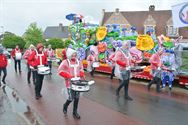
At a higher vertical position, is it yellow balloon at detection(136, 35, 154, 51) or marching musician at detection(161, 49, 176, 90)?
yellow balloon at detection(136, 35, 154, 51)

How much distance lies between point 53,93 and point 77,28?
10903 millimetres

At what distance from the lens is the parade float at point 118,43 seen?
14328mm

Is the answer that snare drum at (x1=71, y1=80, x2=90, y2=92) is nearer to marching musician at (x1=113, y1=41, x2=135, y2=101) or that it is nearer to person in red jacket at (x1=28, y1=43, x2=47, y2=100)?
marching musician at (x1=113, y1=41, x2=135, y2=101)

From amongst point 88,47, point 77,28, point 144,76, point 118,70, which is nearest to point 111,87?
point 144,76

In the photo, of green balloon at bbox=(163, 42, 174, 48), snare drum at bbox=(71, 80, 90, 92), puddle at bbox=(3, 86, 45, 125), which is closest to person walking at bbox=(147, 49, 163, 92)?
green balloon at bbox=(163, 42, 174, 48)

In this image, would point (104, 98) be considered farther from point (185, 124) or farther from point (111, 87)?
point (185, 124)

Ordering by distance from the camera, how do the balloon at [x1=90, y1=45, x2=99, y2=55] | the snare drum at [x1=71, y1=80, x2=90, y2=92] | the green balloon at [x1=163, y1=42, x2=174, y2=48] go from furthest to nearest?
the balloon at [x1=90, y1=45, x2=99, y2=55] → the green balloon at [x1=163, y1=42, x2=174, y2=48] → the snare drum at [x1=71, y1=80, x2=90, y2=92]

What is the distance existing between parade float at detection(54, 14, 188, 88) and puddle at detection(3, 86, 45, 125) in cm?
433

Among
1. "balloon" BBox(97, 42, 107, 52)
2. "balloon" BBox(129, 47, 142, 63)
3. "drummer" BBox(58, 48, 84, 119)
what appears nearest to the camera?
"drummer" BBox(58, 48, 84, 119)

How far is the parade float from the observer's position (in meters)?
14.3

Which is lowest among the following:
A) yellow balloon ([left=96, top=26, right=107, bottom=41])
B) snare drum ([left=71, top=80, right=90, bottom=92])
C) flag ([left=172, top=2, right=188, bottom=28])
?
snare drum ([left=71, top=80, right=90, bottom=92])

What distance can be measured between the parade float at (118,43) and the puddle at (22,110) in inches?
171

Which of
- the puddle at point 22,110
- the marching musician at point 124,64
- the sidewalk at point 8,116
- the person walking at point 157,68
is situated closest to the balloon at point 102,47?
the person walking at point 157,68

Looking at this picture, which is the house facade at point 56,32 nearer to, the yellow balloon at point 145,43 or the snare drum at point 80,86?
the yellow balloon at point 145,43
